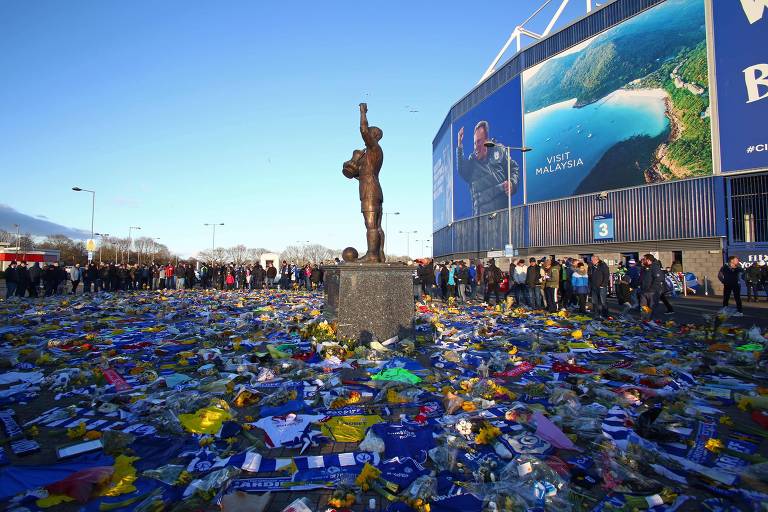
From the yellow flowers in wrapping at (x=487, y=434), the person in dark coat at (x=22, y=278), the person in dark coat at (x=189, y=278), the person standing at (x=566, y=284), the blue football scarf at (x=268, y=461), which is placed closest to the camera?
the blue football scarf at (x=268, y=461)

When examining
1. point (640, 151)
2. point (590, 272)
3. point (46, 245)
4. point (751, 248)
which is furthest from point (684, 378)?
point (46, 245)

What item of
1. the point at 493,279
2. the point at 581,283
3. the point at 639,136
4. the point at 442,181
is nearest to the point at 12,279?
the point at 493,279

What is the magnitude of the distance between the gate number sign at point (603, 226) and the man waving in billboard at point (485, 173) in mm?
8637

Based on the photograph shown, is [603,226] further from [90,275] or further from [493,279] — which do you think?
[90,275]

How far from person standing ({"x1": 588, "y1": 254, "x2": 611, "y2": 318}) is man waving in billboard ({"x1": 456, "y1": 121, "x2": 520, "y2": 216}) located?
1035 inches

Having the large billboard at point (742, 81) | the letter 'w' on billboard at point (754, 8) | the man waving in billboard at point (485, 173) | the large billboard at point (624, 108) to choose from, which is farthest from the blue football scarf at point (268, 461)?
the man waving in billboard at point (485, 173)

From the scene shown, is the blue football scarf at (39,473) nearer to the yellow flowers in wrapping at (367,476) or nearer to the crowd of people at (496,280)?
the yellow flowers in wrapping at (367,476)

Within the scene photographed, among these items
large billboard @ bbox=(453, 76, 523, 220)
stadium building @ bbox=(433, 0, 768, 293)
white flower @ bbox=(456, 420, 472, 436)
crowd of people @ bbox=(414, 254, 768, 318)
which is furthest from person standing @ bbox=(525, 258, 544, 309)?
large billboard @ bbox=(453, 76, 523, 220)

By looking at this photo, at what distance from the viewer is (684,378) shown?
19.3ft

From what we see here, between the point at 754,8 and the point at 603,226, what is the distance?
1409cm

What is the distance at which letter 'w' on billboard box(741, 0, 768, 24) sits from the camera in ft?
74.0

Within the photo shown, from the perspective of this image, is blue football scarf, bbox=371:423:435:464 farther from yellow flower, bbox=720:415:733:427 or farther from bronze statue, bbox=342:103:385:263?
bronze statue, bbox=342:103:385:263

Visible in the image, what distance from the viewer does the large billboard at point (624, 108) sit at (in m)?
25.4

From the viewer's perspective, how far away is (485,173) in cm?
4316
